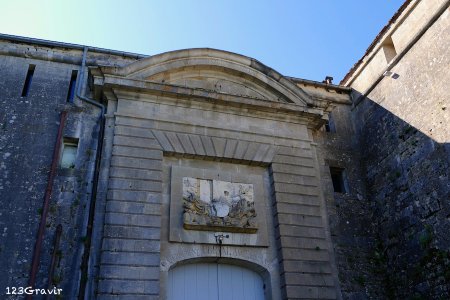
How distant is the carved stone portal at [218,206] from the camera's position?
8281 millimetres

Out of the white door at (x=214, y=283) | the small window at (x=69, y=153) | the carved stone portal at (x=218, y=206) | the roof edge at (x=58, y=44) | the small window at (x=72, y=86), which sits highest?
the roof edge at (x=58, y=44)

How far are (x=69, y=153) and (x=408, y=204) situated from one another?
640cm

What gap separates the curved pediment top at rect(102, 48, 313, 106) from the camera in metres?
9.77

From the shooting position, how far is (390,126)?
10.1m

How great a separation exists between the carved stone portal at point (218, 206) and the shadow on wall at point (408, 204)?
2950 mm

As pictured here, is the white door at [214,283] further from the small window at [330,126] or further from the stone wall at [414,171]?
the small window at [330,126]

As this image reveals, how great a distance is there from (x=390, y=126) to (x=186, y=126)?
14.1ft

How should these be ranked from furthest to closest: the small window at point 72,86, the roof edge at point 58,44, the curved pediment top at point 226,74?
the curved pediment top at point 226,74 → the roof edge at point 58,44 → the small window at point 72,86

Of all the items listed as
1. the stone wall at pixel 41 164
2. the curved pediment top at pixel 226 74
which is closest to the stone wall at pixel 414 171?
the curved pediment top at pixel 226 74

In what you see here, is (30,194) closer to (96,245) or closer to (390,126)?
(96,245)

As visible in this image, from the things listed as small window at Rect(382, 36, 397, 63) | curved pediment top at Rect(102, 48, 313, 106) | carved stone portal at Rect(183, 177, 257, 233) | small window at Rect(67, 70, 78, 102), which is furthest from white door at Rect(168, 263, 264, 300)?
small window at Rect(382, 36, 397, 63)

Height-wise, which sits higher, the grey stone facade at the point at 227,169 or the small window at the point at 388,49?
the small window at the point at 388,49

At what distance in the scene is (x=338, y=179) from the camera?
35.0 feet

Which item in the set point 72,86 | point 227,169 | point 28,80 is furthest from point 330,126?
point 28,80
